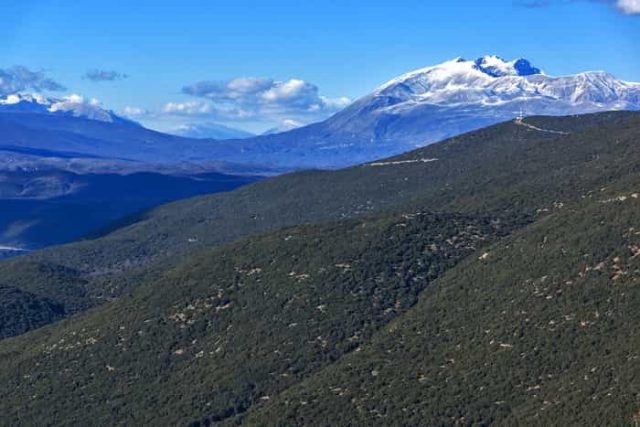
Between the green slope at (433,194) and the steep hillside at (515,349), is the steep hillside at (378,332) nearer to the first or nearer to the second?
the steep hillside at (515,349)

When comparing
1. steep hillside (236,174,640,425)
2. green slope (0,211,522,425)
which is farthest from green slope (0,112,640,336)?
steep hillside (236,174,640,425)

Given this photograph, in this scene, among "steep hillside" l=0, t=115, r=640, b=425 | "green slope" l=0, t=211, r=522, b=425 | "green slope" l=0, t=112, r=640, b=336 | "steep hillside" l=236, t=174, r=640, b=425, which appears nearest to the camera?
"steep hillside" l=236, t=174, r=640, b=425

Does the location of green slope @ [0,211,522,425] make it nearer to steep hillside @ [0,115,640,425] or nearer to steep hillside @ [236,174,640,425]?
steep hillside @ [0,115,640,425]

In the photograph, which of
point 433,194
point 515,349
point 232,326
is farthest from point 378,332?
point 433,194

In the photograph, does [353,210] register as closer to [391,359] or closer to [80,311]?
[80,311]

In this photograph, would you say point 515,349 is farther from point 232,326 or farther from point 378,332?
point 232,326

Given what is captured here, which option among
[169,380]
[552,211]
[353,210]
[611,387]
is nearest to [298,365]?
[169,380]

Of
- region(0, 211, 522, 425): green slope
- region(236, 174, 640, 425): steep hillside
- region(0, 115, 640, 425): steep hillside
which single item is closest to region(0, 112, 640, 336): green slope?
region(0, 115, 640, 425): steep hillside

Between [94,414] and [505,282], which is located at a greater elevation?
[505,282]

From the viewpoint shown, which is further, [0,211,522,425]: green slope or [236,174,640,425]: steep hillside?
[0,211,522,425]: green slope

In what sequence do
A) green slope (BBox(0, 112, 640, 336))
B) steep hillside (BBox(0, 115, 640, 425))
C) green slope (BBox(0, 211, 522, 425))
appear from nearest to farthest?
steep hillside (BBox(0, 115, 640, 425))
green slope (BBox(0, 211, 522, 425))
green slope (BBox(0, 112, 640, 336))

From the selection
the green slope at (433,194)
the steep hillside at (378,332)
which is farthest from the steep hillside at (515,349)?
the green slope at (433,194)
